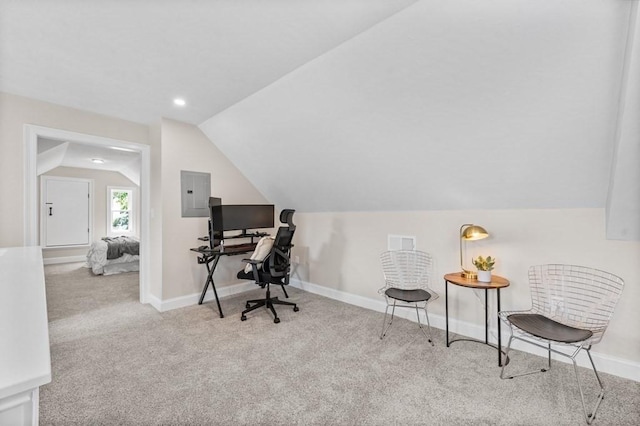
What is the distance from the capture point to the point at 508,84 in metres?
1.81

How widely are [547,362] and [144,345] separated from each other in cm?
351

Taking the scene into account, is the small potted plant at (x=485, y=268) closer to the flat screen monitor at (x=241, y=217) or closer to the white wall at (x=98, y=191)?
the flat screen monitor at (x=241, y=217)

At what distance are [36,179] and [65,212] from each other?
16.6 ft

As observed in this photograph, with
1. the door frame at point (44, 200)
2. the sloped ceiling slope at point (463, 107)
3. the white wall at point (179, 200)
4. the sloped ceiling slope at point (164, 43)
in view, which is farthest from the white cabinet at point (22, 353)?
the door frame at point (44, 200)

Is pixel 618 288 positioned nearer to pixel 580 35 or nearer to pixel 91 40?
pixel 580 35

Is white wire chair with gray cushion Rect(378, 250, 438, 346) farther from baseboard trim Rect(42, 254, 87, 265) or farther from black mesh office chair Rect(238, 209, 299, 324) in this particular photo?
baseboard trim Rect(42, 254, 87, 265)

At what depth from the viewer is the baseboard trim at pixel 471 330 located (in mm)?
2131

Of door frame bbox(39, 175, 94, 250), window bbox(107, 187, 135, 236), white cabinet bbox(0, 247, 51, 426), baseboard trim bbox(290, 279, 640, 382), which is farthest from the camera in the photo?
window bbox(107, 187, 135, 236)

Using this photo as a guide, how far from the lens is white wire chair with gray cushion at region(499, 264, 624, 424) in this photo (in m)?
2.02

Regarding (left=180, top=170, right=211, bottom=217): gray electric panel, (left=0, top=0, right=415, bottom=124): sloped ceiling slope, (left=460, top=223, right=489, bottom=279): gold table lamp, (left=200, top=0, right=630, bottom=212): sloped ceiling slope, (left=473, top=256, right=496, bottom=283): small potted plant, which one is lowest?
(left=473, top=256, right=496, bottom=283): small potted plant

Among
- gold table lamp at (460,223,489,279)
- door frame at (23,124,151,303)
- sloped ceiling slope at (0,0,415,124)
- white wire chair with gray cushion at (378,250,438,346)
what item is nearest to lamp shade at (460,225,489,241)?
gold table lamp at (460,223,489,279)

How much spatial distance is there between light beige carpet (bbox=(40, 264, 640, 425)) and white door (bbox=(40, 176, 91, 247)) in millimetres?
4721

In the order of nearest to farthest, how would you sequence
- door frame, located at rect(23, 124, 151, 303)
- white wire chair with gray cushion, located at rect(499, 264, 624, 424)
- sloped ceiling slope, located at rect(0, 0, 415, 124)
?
1. sloped ceiling slope, located at rect(0, 0, 415, 124)
2. white wire chair with gray cushion, located at rect(499, 264, 624, 424)
3. door frame, located at rect(23, 124, 151, 303)

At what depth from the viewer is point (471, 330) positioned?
2.81m
